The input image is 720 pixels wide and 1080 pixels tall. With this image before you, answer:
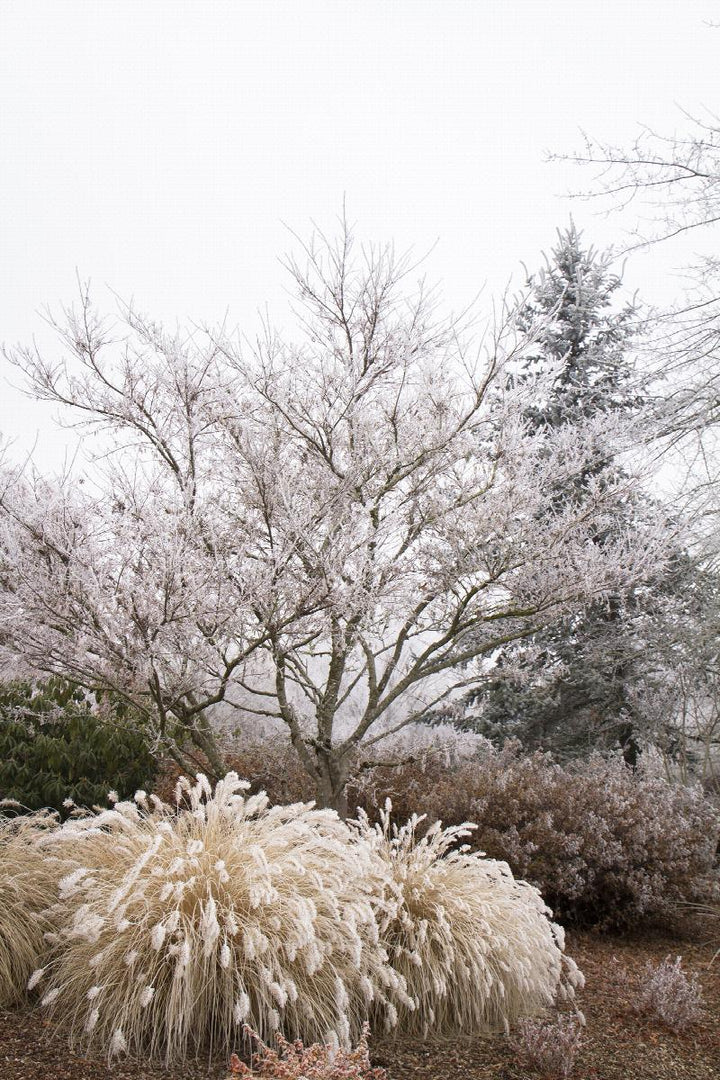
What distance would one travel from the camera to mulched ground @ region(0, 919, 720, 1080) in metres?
2.83

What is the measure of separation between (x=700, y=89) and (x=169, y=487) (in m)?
4.96

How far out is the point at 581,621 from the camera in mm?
10289

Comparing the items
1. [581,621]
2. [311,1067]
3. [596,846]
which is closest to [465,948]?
[311,1067]

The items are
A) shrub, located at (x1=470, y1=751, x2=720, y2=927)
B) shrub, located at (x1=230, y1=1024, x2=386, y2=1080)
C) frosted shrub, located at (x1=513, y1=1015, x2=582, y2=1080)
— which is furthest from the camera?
shrub, located at (x1=470, y1=751, x2=720, y2=927)

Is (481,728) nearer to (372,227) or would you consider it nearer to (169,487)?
(169,487)

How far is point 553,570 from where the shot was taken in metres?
5.68

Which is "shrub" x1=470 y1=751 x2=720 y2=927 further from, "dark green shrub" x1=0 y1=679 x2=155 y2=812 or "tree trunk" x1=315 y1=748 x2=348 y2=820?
"dark green shrub" x1=0 y1=679 x2=155 y2=812

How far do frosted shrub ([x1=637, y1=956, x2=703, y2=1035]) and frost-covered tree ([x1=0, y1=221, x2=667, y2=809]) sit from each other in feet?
7.67

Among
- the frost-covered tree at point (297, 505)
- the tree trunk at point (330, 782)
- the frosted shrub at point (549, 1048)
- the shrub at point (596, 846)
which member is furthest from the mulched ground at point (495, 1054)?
the tree trunk at point (330, 782)

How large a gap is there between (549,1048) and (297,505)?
9.80 ft

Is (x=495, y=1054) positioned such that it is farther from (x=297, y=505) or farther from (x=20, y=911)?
(x=297, y=505)

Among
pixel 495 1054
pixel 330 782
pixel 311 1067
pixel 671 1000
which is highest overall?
pixel 330 782

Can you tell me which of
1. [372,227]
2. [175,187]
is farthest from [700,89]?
[175,187]

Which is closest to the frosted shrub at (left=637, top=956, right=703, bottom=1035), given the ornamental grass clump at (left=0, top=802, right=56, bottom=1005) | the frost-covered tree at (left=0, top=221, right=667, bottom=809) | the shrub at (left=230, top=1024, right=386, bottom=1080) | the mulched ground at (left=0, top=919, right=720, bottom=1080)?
the mulched ground at (left=0, top=919, right=720, bottom=1080)
